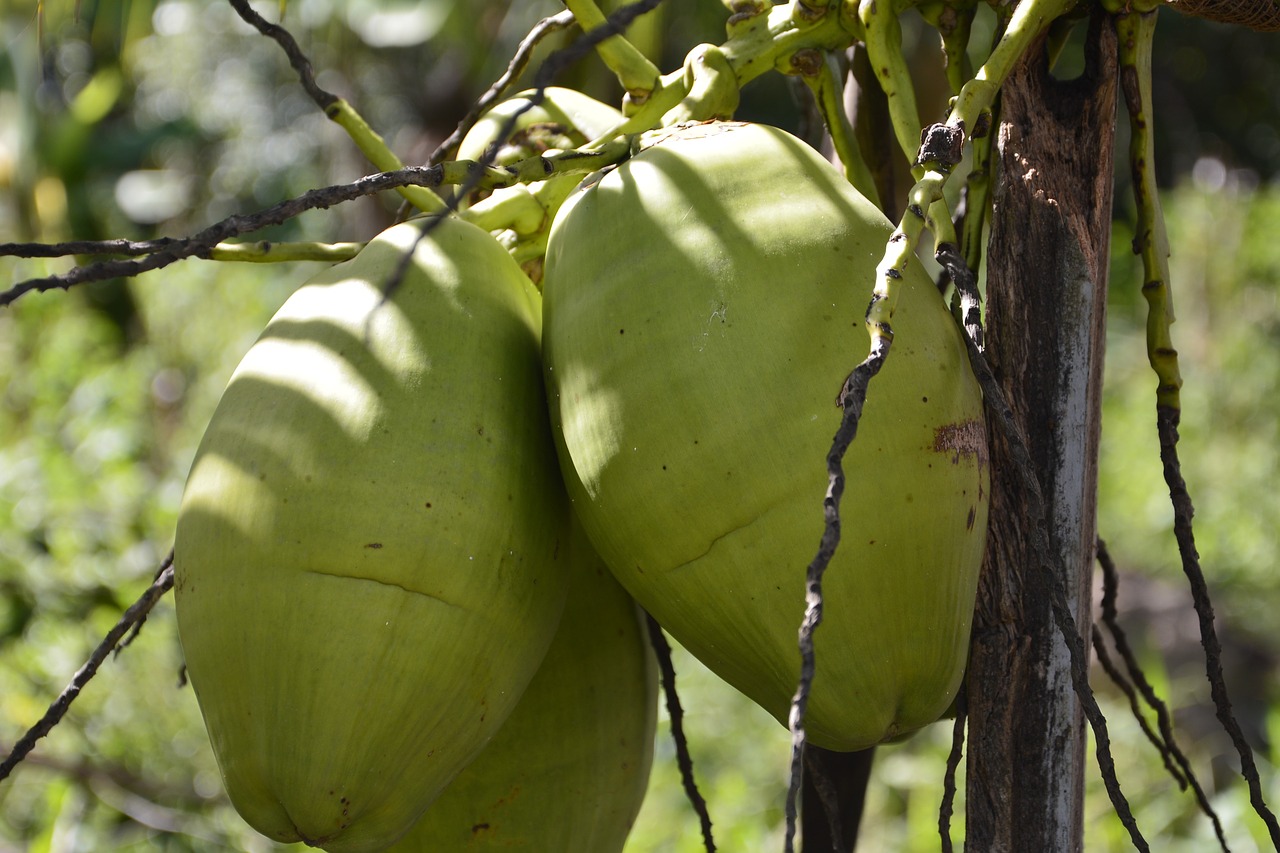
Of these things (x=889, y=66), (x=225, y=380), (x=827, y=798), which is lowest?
(x=225, y=380)

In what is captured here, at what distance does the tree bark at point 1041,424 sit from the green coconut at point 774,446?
0.17 ft

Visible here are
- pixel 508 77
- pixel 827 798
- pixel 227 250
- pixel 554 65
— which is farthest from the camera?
pixel 508 77

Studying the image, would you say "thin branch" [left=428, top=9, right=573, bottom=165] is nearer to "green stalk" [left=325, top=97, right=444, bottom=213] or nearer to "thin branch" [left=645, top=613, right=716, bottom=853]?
"green stalk" [left=325, top=97, right=444, bottom=213]

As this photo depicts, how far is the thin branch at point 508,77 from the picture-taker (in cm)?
92

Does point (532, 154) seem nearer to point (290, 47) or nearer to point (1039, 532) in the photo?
point (290, 47)

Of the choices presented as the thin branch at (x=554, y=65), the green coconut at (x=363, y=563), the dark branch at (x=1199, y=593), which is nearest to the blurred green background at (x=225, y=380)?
the green coconut at (x=363, y=563)

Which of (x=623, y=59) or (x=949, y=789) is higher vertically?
(x=623, y=59)

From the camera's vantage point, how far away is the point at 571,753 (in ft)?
2.81

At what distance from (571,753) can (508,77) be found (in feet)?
1.72

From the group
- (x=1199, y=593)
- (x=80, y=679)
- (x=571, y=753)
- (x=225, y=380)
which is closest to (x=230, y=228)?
(x=80, y=679)

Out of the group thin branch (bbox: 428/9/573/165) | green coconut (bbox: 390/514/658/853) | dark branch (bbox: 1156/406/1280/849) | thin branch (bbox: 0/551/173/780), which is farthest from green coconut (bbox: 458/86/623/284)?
dark branch (bbox: 1156/406/1280/849)

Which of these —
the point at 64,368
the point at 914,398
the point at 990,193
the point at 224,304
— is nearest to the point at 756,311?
the point at 914,398

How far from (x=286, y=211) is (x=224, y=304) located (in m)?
3.50

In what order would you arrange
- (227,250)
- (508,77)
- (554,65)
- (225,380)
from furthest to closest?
1. (225,380)
2. (508,77)
3. (227,250)
4. (554,65)
